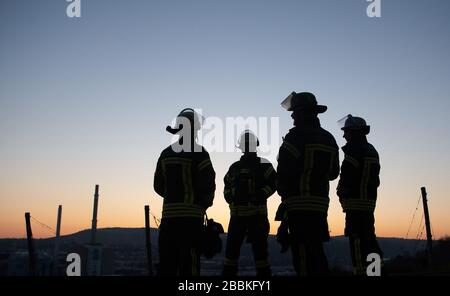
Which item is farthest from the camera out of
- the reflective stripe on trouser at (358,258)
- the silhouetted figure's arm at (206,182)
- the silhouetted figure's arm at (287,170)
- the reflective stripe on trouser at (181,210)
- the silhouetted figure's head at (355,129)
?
the silhouetted figure's head at (355,129)

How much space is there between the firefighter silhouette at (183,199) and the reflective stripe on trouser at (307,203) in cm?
123

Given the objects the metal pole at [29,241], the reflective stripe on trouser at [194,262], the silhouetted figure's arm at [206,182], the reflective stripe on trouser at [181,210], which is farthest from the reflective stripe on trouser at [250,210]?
the metal pole at [29,241]

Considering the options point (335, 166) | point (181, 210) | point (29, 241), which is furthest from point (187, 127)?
point (29, 241)

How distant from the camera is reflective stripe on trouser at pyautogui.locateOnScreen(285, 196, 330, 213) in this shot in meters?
5.48

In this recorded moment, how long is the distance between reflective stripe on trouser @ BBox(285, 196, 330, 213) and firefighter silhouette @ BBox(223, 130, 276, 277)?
276 cm

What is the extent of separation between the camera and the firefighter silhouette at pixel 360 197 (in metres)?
7.13

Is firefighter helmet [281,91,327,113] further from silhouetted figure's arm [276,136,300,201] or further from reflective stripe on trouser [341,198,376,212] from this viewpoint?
reflective stripe on trouser [341,198,376,212]

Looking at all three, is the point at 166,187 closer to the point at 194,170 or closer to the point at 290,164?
the point at 194,170

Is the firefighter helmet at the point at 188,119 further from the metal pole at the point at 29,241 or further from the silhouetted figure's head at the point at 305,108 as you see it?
the metal pole at the point at 29,241

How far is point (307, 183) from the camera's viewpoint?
220 inches

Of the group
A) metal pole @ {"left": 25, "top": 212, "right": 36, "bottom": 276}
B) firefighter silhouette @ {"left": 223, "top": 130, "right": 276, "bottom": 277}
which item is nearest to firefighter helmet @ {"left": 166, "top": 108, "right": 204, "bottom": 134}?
firefighter silhouette @ {"left": 223, "top": 130, "right": 276, "bottom": 277}

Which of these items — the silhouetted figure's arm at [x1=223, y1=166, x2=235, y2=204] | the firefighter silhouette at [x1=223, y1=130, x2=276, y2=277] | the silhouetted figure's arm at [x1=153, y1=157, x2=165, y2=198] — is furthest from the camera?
the silhouetted figure's arm at [x1=223, y1=166, x2=235, y2=204]

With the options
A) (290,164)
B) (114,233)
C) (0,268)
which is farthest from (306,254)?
(114,233)

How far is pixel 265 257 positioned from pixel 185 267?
269 cm
